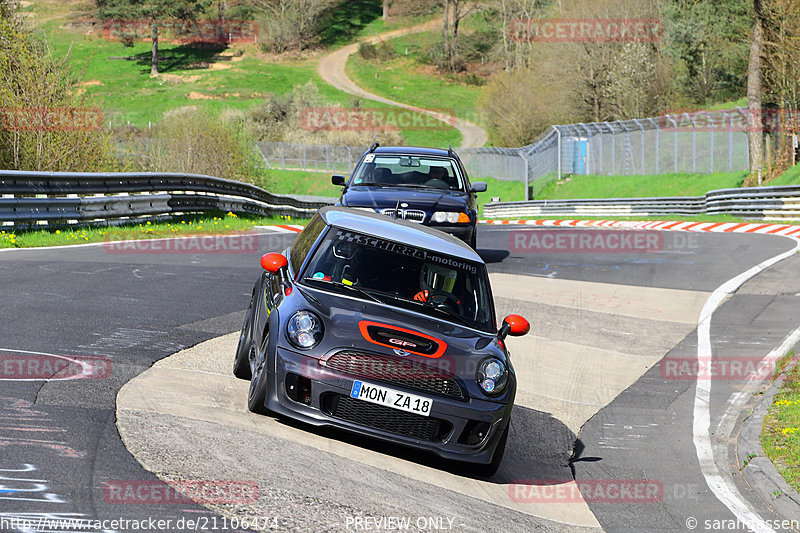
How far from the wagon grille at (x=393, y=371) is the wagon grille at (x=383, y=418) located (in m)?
0.18

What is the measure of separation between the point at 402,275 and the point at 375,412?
53.9 inches

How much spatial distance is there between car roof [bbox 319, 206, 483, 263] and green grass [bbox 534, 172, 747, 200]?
39.0 meters

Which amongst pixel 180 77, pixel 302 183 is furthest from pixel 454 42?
pixel 302 183

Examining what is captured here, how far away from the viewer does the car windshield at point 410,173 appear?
51.3 ft

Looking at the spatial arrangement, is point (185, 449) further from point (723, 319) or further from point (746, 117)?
point (746, 117)

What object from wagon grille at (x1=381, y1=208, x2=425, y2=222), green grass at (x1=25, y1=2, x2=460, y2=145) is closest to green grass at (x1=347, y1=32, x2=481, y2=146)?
green grass at (x1=25, y1=2, x2=460, y2=145)

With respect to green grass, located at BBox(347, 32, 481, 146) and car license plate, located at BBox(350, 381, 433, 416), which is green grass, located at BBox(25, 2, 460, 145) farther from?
car license plate, located at BBox(350, 381, 433, 416)

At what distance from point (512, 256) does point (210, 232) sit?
6.92 metres

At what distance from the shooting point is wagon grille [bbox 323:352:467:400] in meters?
6.59

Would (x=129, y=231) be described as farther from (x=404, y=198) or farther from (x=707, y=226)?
(x=707, y=226)

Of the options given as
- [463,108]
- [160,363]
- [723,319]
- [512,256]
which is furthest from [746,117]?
[463,108]

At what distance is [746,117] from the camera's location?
43.3 m

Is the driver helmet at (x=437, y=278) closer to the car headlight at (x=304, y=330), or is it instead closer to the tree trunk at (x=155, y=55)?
the car headlight at (x=304, y=330)

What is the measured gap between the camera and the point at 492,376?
6816 millimetres
